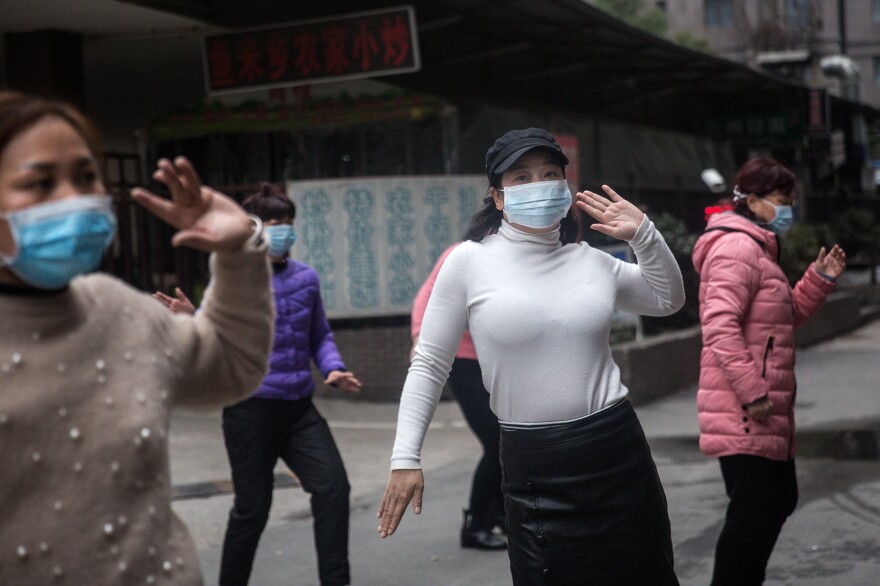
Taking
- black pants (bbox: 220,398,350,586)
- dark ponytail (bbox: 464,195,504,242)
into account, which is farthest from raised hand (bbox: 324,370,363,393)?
dark ponytail (bbox: 464,195,504,242)

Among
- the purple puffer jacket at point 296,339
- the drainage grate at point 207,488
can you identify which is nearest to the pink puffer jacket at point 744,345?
the purple puffer jacket at point 296,339

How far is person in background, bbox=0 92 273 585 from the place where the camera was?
2059 millimetres

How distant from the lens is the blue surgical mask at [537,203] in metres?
3.67

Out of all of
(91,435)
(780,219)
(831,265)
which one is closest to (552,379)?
(91,435)

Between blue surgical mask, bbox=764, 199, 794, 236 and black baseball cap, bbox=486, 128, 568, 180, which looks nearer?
black baseball cap, bbox=486, 128, 568, 180

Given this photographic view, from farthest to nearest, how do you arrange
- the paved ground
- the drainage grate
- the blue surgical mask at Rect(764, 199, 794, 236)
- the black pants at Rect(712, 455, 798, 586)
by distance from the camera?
the drainage grate, the paved ground, the blue surgical mask at Rect(764, 199, 794, 236), the black pants at Rect(712, 455, 798, 586)

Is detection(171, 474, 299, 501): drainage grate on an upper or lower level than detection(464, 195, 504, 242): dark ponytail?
lower

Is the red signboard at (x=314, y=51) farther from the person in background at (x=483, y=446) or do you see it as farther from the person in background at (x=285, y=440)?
the person in background at (x=285, y=440)

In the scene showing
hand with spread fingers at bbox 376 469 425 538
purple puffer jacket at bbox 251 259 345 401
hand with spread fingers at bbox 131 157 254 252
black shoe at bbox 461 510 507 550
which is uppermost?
hand with spread fingers at bbox 131 157 254 252

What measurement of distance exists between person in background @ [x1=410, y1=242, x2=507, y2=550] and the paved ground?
0.12 meters

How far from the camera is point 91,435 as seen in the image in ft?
6.96

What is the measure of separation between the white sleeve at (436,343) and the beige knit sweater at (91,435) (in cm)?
137

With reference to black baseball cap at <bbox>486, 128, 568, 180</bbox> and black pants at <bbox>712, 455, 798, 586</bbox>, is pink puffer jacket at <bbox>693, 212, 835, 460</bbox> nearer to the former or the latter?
black pants at <bbox>712, 455, 798, 586</bbox>

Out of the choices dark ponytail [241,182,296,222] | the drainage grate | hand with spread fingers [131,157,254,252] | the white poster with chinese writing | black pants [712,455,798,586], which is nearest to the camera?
hand with spread fingers [131,157,254,252]
